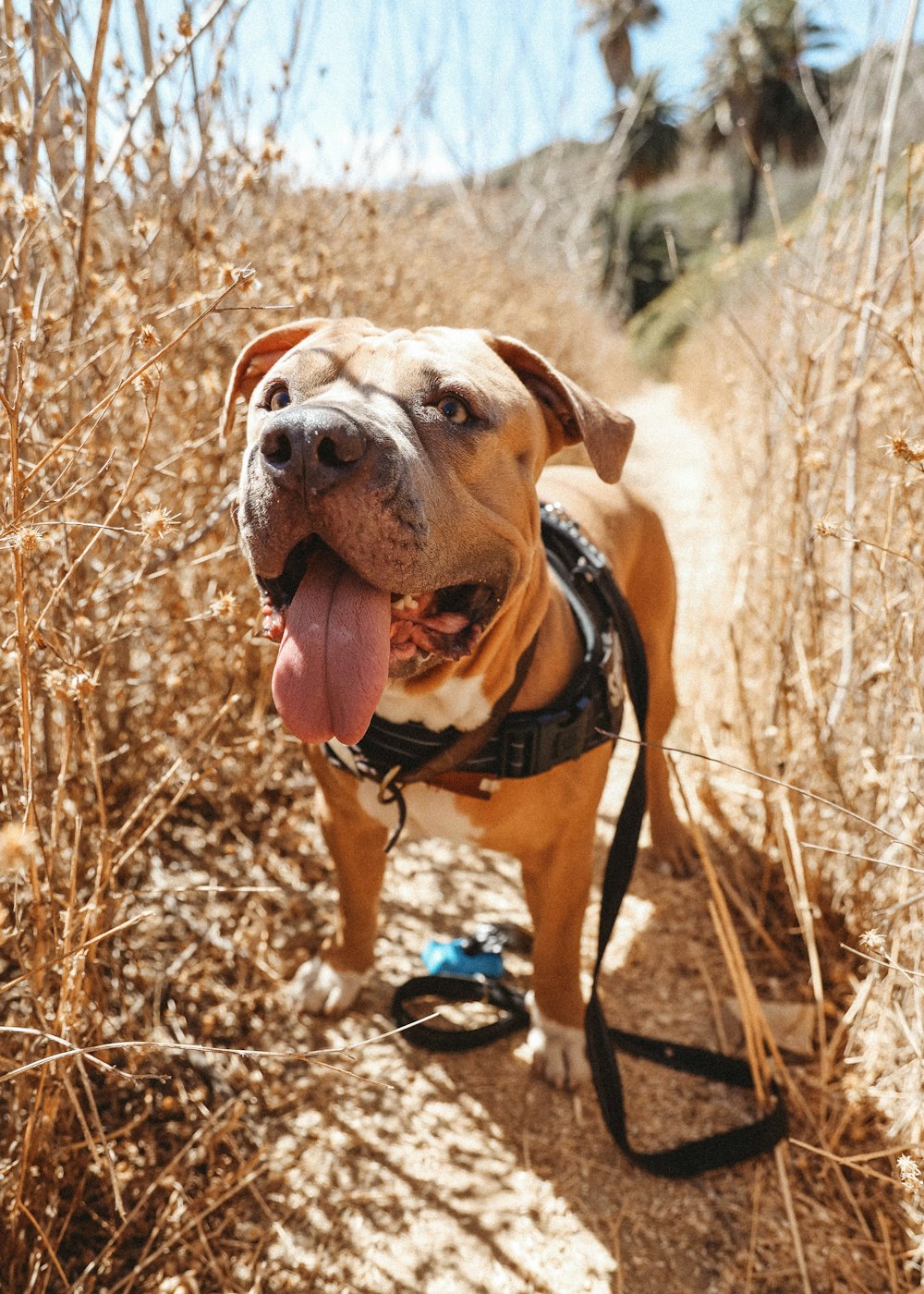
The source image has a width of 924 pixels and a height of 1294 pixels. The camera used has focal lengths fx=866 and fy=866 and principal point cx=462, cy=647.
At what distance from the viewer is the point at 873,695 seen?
2432 millimetres

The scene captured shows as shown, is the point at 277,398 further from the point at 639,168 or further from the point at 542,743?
the point at 639,168

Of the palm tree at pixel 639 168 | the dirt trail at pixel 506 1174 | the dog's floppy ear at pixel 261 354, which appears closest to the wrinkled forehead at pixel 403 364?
the dog's floppy ear at pixel 261 354

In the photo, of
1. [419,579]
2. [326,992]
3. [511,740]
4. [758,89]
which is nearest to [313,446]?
[419,579]

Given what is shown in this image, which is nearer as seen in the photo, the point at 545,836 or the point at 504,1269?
the point at 504,1269

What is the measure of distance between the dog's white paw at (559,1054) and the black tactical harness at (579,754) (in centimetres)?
9

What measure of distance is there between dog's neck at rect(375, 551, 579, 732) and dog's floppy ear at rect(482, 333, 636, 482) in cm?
30

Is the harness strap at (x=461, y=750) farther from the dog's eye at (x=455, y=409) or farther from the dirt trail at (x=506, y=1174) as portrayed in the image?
the dirt trail at (x=506, y=1174)

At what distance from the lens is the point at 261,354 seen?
7.25 feet

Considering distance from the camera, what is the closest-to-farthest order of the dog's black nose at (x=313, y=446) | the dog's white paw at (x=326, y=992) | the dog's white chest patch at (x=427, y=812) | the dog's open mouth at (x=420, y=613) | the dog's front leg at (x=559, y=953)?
1. the dog's black nose at (x=313, y=446)
2. the dog's open mouth at (x=420, y=613)
3. the dog's white chest patch at (x=427, y=812)
4. the dog's front leg at (x=559, y=953)
5. the dog's white paw at (x=326, y=992)

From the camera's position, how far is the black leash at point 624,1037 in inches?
85.9

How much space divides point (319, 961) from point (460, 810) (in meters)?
0.89

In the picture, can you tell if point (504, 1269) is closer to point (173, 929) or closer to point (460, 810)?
point (460, 810)

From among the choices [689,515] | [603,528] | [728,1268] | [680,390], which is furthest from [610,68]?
[728,1268]

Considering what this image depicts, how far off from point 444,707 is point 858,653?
1372 mm
